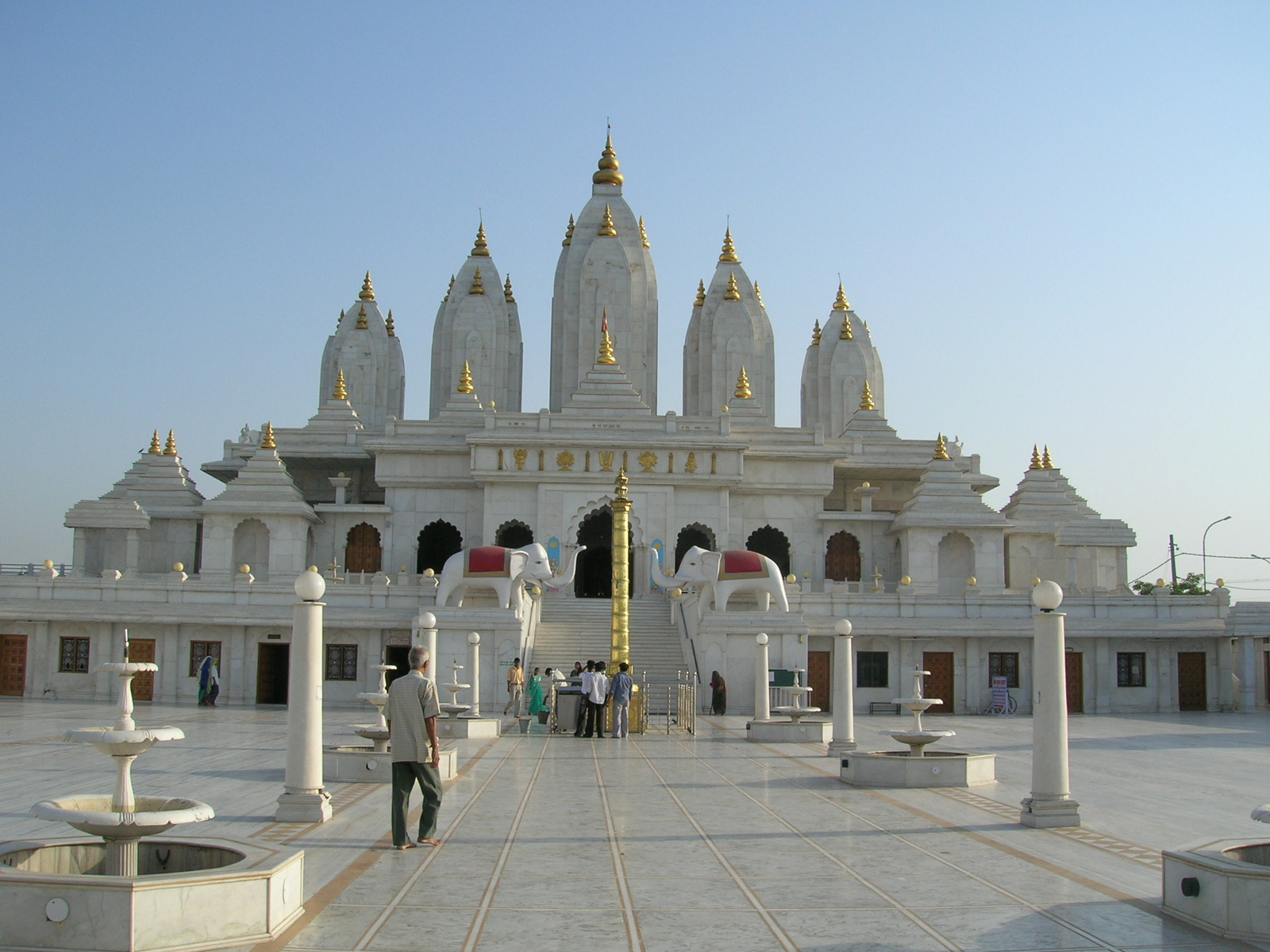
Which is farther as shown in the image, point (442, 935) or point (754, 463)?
point (754, 463)

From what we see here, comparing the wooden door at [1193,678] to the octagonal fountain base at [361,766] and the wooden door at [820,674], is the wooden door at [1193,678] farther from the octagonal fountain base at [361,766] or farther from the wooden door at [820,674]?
the octagonal fountain base at [361,766]

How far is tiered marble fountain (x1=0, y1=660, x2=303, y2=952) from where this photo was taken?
23.7 ft

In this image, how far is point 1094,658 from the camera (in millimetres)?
34656

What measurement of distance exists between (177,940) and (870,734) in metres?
18.4

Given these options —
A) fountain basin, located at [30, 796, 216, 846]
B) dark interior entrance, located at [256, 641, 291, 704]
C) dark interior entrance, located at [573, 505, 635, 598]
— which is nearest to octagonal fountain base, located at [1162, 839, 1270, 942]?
fountain basin, located at [30, 796, 216, 846]

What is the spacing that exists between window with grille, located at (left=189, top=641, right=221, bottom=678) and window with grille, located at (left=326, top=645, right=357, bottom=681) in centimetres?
281

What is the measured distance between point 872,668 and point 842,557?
11844 millimetres

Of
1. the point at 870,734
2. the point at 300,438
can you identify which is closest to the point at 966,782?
the point at 870,734

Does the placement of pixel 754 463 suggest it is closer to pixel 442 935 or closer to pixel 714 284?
pixel 714 284

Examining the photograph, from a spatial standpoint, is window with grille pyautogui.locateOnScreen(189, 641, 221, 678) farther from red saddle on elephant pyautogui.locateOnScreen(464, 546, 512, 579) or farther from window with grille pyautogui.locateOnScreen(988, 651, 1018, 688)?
window with grille pyautogui.locateOnScreen(988, 651, 1018, 688)

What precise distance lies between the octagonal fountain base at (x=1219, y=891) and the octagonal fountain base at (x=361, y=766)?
8.85 metres

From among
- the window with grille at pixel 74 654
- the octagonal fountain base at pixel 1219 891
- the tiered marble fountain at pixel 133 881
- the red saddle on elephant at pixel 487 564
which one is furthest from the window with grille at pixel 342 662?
the octagonal fountain base at pixel 1219 891

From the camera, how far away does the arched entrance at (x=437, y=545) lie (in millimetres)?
46188

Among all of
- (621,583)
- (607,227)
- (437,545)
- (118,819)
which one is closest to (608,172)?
(607,227)
